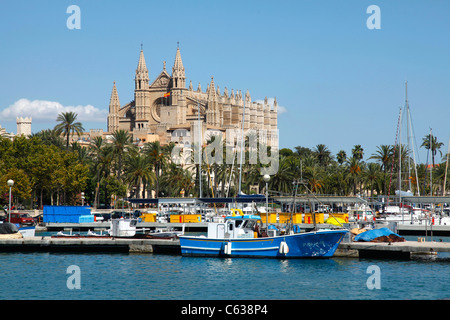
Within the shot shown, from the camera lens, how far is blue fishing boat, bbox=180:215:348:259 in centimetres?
3747

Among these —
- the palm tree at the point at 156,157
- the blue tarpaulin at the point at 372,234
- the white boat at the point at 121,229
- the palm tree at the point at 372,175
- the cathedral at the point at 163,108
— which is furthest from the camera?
the cathedral at the point at 163,108

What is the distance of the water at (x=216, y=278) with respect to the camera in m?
28.8

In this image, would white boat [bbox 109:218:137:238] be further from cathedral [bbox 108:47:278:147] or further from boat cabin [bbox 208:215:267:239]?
cathedral [bbox 108:47:278:147]

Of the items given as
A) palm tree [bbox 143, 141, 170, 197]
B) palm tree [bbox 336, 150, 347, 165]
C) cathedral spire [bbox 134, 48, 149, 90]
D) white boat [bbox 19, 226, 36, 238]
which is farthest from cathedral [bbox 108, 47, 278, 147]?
white boat [bbox 19, 226, 36, 238]

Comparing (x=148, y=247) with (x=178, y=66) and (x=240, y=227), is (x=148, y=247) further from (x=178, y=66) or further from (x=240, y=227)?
(x=178, y=66)

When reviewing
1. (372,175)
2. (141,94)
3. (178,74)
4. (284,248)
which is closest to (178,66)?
(178,74)

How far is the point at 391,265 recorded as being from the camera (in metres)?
35.9

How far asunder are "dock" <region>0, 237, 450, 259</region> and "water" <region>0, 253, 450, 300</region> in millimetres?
835

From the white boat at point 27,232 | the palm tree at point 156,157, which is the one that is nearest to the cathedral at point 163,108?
the palm tree at point 156,157

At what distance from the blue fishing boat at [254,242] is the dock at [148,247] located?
1.45 metres

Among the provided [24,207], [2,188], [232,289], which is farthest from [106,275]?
[24,207]

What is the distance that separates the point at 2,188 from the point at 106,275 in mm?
42027

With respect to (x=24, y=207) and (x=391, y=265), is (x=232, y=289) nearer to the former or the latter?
(x=391, y=265)

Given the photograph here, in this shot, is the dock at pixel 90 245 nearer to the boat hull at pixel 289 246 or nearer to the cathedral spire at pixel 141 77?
the boat hull at pixel 289 246
